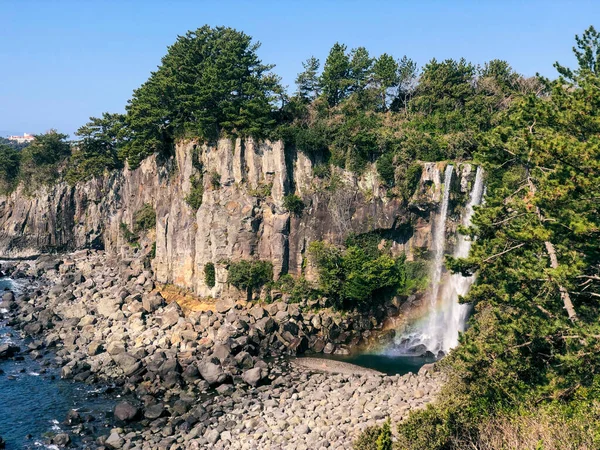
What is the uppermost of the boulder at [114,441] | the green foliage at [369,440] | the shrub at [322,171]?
the shrub at [322,171]

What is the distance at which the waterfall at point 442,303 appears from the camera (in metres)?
38.9

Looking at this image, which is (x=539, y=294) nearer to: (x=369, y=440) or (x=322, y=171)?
(x=369, y=440)

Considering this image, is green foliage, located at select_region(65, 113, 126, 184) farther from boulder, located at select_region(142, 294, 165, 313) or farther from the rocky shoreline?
boulder, located at select_region(142, 294, 165, 313)

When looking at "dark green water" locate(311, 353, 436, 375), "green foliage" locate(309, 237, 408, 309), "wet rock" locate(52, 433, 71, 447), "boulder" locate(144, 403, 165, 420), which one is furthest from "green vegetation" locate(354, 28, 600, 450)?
"green foliage" locate(309, 237, 408, 309)

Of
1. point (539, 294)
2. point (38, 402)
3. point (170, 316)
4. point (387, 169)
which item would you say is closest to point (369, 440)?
point (539, 294)

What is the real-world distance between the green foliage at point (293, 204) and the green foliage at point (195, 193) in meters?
9.16

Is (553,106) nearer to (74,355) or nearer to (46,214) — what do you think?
(74,355)

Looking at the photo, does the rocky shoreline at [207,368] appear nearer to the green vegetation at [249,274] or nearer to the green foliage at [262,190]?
the green vegetation at [249,274]

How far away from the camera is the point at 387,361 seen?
3691cm

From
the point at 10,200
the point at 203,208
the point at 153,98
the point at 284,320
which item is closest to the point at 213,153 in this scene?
the point at 203,208

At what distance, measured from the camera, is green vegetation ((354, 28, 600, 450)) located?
16938 millimetres

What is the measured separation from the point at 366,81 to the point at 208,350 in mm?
34615

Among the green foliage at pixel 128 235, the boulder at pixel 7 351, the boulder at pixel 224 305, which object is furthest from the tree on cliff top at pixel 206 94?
the boulder at pixel 7 351

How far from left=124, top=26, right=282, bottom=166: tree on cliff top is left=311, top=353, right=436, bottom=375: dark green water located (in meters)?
21.7
